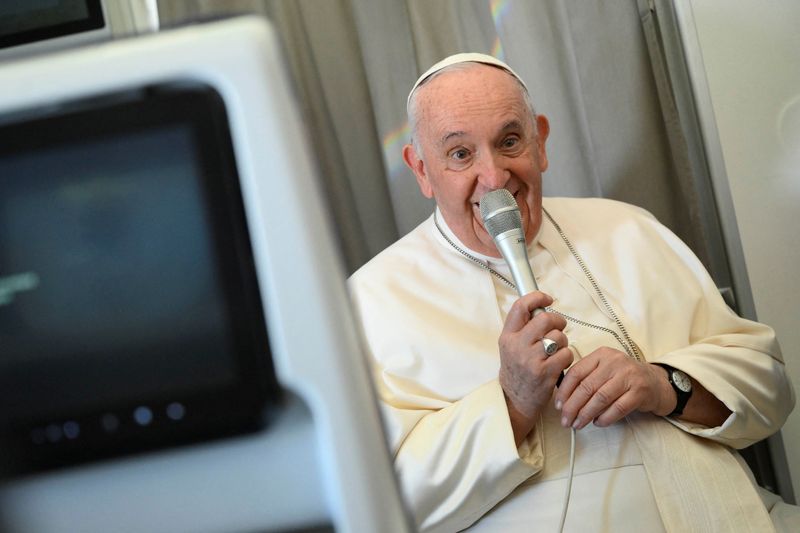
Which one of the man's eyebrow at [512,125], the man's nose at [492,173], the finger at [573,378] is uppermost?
the man's eyebrow at [512,125]

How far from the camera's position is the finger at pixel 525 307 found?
1781mm

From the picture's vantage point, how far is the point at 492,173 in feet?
7.72

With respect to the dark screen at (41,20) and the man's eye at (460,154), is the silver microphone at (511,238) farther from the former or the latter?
the dark screen at (41,20)

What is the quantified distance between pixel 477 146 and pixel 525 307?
0.73 meters

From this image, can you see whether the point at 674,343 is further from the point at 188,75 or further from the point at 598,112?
the point at 188,75

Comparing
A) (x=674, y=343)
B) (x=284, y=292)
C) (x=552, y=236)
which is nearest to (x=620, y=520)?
(x=674, y=343)

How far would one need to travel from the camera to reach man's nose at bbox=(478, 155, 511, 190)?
2.35m

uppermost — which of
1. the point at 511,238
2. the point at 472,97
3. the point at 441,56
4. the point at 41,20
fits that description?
the point at 41,20

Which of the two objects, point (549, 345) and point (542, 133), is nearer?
point (549, 345)

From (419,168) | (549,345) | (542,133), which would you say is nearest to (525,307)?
(549,345)

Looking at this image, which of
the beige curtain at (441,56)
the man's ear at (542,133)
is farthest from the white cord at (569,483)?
the beige curtain at (441,56)

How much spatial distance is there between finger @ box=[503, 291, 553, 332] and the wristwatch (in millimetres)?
427

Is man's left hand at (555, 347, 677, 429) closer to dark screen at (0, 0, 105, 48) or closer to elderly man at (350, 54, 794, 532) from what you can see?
elderly man at (350, 54, 794, 532)

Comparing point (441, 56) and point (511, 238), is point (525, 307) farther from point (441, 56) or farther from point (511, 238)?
point (441, 56)
